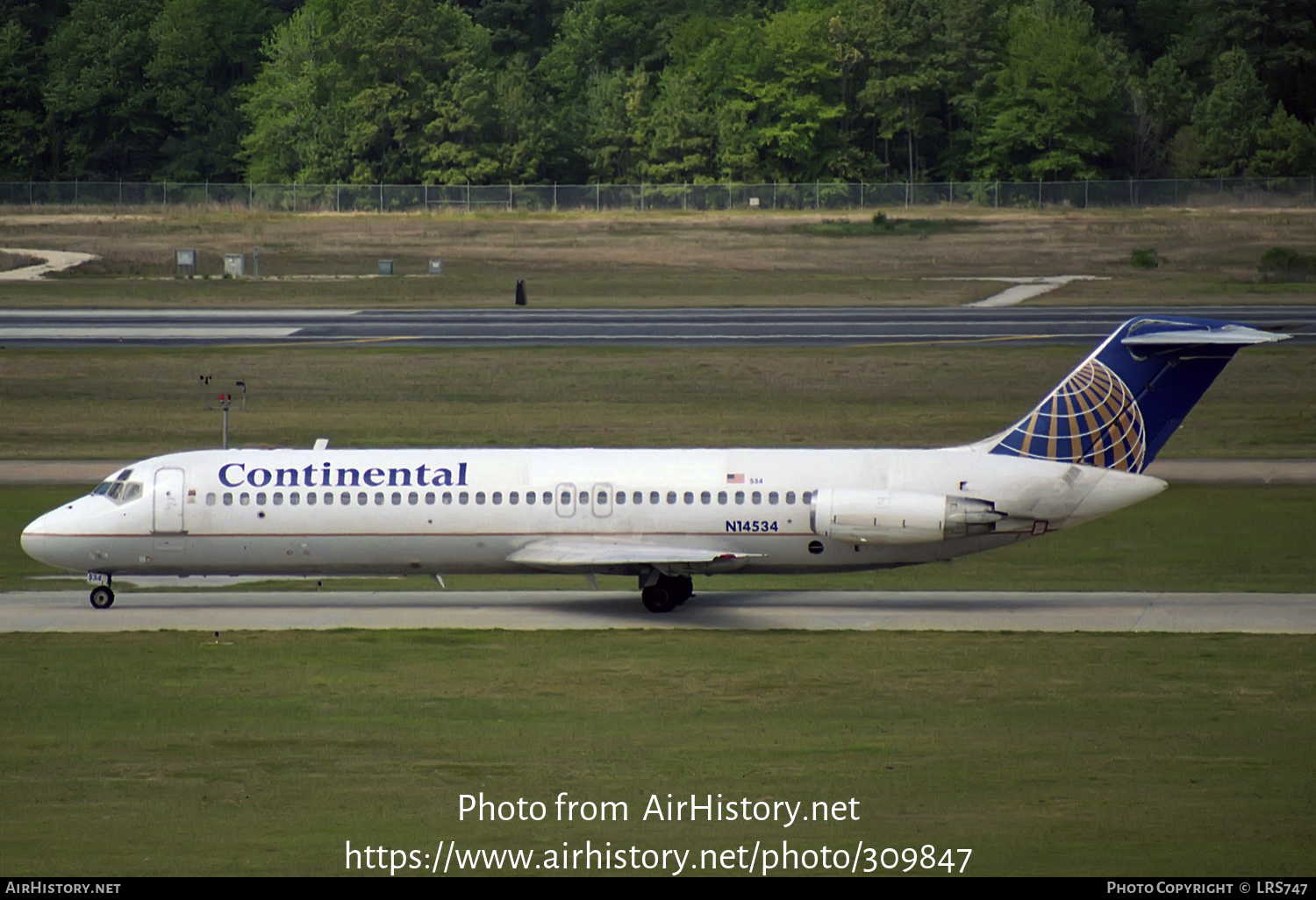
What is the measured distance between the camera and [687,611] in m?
32.9

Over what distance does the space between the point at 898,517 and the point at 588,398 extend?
3188 cm

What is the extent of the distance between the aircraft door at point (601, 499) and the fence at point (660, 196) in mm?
103485

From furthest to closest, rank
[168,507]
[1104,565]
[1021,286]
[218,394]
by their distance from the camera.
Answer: [1021,286] < [218,394] < [1104,565] < [168,507]

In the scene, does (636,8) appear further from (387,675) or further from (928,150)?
(387,675)

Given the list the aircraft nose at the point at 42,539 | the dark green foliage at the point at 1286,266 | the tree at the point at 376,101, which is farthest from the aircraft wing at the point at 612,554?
the tree at the point at 376,101

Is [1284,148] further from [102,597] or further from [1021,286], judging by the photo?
[102,597]

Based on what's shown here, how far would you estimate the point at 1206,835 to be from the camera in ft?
60.3

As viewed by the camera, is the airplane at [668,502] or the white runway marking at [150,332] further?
the white runway marking at [150,332]

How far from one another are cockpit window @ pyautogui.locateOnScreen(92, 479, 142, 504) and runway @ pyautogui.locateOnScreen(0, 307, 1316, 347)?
3976 centimetres

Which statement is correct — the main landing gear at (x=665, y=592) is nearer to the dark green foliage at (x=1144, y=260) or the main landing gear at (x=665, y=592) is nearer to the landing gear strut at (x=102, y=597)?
the landing gear strut at (x=102, y=597)

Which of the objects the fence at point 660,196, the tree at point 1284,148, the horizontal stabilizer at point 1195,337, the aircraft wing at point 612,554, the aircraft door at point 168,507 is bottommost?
the aircraft wing at point 612,554

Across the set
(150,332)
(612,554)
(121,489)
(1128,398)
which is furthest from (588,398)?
(1128,398)

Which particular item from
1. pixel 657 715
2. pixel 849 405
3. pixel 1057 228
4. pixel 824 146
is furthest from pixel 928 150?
pixel 657 715

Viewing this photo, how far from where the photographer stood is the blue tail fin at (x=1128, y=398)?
106 ft
